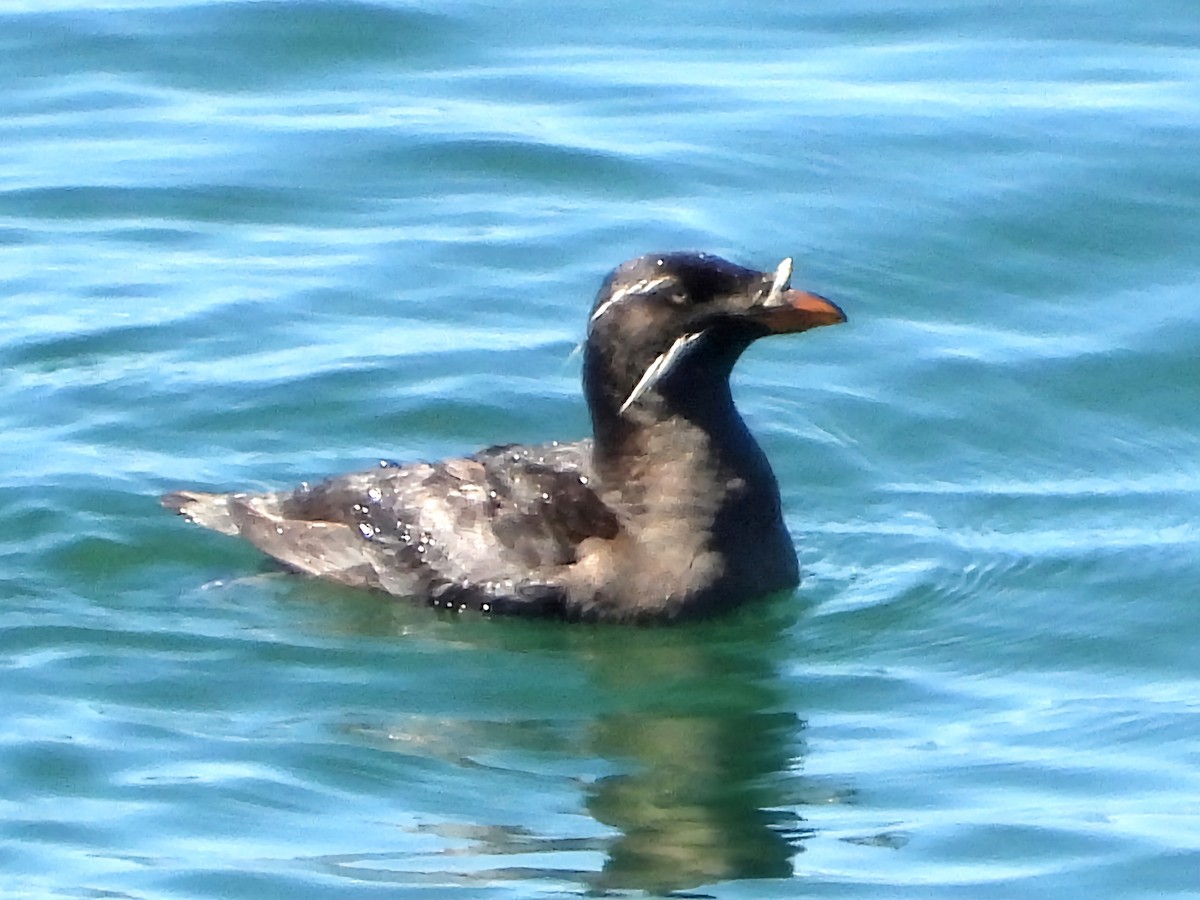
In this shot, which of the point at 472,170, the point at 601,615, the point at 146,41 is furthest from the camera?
the point at 146,41

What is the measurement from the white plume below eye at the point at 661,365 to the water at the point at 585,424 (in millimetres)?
938

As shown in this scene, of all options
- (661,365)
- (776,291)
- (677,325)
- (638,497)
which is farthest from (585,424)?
(776,291)

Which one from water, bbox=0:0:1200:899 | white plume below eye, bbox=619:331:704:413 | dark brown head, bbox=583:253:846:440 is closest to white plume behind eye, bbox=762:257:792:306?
dark brown head, bbox=583:253:846:440

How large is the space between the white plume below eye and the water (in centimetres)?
94

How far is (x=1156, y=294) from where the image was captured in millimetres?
14773

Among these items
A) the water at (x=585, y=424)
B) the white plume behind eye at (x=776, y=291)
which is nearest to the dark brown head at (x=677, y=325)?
the white plume behind eye at (x=776, y=291)

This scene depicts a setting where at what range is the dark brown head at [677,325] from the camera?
10.9m

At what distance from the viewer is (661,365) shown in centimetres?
1109

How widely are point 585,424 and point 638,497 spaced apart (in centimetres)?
208

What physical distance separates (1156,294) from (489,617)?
192 inches

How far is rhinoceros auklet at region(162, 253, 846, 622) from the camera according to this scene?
10969 millimetres

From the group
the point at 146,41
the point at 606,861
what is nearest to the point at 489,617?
the point at 606,861

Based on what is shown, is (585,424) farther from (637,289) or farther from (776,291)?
(776,291)

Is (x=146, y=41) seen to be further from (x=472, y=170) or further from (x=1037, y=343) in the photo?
(x=1037, y=343)
